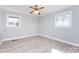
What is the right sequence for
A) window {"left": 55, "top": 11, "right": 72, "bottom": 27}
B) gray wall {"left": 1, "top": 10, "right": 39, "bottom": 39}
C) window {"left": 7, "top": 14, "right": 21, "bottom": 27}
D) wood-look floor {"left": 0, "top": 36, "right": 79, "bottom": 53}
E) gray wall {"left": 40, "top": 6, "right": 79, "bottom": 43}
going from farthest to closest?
gray wall {"left": 1, "top": 10, "right": 39, "bottom": 39} < window {"left": 55, "top": 11, "right": 72, "bottom": 27} < gray wall {"left": 40, "top": 6, "right": 79, "bottom": 43} < window {"left": 7, "top": 14, "right": 21, "bottom": 27} < wood-look floor {"left": 0, "top": 36, "right": 79, "bottom": 53}

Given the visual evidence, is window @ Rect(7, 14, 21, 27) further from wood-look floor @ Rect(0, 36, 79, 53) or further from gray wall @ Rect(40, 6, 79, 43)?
gray wall @ Rect(40, 6, 79, 43)

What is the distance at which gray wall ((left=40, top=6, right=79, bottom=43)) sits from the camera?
9.97 feet

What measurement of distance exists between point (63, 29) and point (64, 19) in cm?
55

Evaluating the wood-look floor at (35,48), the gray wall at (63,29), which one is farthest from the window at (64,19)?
the wood-look floor at (35,48)

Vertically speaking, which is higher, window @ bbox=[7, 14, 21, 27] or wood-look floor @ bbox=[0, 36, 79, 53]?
window @ bbox=[7, 14, 21, 27]

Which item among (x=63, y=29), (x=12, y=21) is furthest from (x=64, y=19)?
(x=12, y=21)

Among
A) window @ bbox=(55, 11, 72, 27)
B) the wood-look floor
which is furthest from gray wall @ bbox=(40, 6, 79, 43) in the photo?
the wood-look floor

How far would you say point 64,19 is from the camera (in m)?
3.70

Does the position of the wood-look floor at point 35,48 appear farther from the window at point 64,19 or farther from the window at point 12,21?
the window at point 64,19

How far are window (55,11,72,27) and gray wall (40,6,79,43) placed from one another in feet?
0.69

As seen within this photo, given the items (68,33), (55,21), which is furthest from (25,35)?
(68,33)

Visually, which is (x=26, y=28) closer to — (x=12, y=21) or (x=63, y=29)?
(x=12, y=21)
